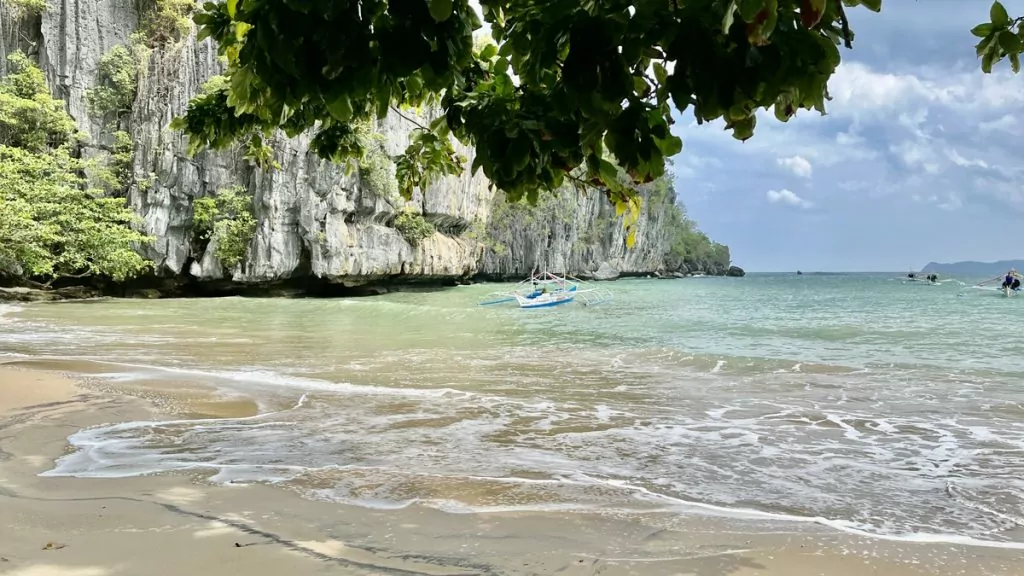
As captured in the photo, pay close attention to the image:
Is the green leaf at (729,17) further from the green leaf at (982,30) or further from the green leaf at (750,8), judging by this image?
the green leaf at (982,30)

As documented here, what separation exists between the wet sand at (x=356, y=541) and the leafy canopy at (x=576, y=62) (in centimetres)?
165

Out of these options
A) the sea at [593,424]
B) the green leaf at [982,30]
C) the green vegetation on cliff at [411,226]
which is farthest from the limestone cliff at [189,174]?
the green leaf at [982,30]

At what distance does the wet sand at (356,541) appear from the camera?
2.41 m

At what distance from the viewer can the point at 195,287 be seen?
29.3m

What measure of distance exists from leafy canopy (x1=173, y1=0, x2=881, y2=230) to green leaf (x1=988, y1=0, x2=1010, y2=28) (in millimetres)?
1035

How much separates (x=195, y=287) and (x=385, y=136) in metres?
11.5

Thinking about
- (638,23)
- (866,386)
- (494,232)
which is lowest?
(866,386)

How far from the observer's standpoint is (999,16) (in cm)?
212

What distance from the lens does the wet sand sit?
241cm

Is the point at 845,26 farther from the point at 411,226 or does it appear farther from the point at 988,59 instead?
the point at 411,226

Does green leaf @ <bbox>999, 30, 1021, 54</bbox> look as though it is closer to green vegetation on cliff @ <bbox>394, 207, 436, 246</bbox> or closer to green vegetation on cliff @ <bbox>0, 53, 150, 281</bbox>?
green vegetation on cliff @ <bbox>0, 53, 150, 281</bbox>

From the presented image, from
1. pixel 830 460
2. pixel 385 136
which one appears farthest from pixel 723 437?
pixel 385 136

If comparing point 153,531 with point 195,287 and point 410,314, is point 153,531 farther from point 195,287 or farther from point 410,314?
point 195,287

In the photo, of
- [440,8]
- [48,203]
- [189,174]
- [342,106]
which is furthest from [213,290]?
[440,8]
